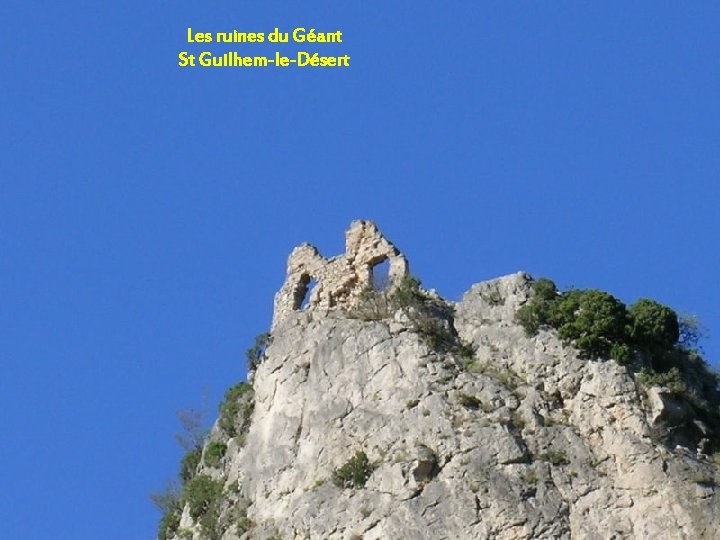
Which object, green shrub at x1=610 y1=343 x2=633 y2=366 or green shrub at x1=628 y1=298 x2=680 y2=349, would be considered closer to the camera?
green shrub at x1=610 y1=343 x2=633 y2=366

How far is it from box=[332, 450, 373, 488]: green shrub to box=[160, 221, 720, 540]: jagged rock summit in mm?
44

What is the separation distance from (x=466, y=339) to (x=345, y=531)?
24.4 feet

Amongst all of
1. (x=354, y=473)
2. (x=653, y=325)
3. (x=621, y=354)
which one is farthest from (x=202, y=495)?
(x=653, y=325)

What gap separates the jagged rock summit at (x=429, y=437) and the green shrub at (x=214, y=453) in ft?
0.21

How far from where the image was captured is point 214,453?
4634 centimetres

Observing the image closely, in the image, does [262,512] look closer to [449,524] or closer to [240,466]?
[240,466]

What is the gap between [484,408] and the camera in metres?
41.7

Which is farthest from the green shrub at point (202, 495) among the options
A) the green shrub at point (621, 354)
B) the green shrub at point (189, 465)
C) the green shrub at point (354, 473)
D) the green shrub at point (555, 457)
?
the green shrub at point (621, 354)

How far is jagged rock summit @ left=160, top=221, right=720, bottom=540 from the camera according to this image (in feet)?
127

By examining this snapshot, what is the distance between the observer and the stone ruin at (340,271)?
158ft

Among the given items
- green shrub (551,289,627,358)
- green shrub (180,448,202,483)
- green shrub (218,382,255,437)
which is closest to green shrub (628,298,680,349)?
green shrub (551,289,627,358)

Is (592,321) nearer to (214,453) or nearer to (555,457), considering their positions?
(555,457)

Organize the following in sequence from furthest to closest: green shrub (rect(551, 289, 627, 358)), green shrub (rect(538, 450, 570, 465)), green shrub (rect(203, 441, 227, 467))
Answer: green shrub (rect(203, 441, 227, 467)), green shrub (rect(551, 289, 627, 358)), green shrub (rect(538, 450, 570, 465))

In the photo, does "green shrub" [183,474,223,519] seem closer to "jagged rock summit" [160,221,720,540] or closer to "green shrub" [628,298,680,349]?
"jagged rock summit" [160,221,720,540]
